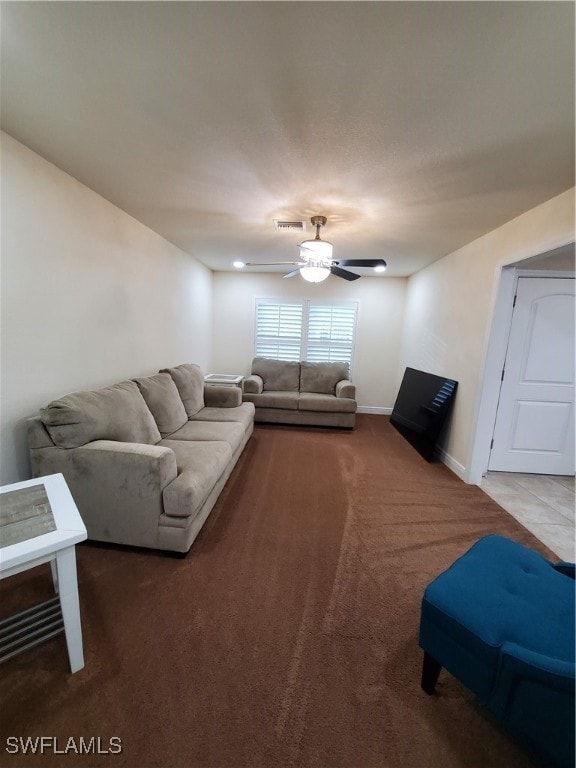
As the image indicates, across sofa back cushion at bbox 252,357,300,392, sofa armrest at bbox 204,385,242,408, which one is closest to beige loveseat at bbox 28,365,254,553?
sofa armrest at bbox 204,385,242,408

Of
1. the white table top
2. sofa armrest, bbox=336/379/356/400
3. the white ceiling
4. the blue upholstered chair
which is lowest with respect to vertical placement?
the blue upholstered chair

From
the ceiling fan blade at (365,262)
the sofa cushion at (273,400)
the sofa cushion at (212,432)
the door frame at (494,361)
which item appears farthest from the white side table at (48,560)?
the door frame at (494,361)

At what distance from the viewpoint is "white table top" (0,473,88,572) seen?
104cm

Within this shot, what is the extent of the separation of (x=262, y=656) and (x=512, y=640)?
1.01m

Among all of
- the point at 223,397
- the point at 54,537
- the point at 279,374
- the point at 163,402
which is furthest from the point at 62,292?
the point at 279,374

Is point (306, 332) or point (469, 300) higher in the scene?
point (469, 300)

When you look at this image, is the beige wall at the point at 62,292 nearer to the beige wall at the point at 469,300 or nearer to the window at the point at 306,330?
the window at the point at 306,330

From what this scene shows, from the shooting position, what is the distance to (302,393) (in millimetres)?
4789

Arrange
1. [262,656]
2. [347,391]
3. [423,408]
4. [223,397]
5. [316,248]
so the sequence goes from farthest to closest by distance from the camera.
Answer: [347,391], [423,408], [223,397], [316,248], [262,656]

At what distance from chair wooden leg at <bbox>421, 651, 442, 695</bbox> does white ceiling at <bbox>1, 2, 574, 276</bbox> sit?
7.72 feet

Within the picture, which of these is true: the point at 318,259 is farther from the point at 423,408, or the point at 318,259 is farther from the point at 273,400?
the point at 423,408

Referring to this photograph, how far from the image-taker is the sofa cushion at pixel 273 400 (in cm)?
445

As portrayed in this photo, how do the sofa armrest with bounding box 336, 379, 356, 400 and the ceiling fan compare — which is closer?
the ceiling fan

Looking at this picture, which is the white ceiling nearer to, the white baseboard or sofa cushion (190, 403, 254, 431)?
sofa cushion (190, 403, 254, 431)
